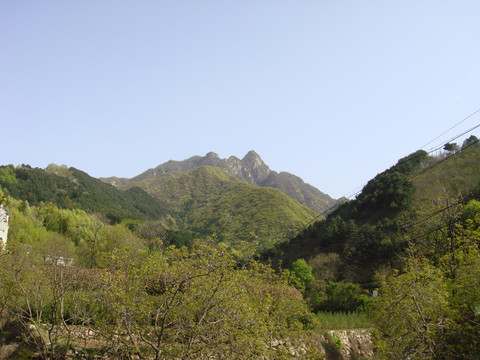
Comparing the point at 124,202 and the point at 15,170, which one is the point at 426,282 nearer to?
the point at 15,170

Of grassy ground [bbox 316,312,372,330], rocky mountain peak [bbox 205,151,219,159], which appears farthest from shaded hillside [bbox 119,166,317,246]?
rocky mountain peak [bbox 205,151,219,159]

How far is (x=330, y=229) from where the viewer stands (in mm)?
41938

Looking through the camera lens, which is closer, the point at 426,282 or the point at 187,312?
the point at 187,312

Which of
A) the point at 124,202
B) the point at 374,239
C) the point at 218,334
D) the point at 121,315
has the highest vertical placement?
the point at 124,202

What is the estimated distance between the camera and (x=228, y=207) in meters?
83.7

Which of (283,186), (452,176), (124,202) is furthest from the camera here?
(283,186)

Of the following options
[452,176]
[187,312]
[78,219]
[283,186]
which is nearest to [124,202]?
[78,219]

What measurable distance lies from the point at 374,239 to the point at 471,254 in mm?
24854

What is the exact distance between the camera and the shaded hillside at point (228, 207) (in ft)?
193

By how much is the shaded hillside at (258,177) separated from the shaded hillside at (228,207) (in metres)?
30.9

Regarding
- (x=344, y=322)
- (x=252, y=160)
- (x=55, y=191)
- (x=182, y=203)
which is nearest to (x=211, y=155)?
(x=252, y=160)

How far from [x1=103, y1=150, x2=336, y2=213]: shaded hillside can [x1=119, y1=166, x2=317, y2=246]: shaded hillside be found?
30.9 m

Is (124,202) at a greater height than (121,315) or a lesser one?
greater

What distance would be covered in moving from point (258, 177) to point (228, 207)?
9680 cm
